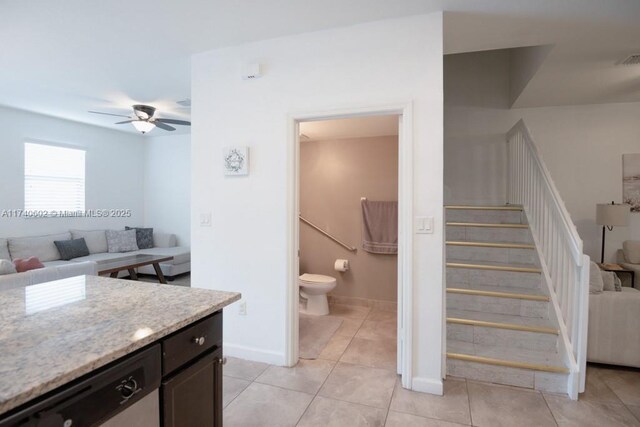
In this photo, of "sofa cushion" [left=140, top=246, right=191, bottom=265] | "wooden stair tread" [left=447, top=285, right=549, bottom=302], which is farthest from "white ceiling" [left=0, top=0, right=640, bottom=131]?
"sofa cushion" [left=140, top=246, right=191, bottom=265]

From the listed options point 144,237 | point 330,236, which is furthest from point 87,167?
point 330,236

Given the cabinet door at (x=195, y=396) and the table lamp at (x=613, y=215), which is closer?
the cabinet door at (x=195, y=396)

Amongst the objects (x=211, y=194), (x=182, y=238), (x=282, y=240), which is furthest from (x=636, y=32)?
(x=182, y=238)

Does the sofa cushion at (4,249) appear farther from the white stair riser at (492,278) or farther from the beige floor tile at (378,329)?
the white stair riser at (492,278)

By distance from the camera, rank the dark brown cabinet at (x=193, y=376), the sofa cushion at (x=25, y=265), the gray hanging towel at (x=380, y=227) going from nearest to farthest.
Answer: the dark brown cabinet at (x=193, y=376) < the sofa cushion at (x=25, y=265) < the gray hanging towel at (x=380, y=227)

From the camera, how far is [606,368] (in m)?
2.53

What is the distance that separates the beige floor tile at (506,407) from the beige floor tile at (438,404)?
0.18 ft

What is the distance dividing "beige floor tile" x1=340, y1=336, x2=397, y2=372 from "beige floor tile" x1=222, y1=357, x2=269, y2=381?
660 millimetres

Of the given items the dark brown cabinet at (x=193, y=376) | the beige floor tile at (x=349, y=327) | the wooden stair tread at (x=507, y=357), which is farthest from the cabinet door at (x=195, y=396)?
the beige floor tile at (x=349, y=327)

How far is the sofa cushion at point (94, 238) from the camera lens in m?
5.25

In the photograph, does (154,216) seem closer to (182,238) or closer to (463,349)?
(182,238)

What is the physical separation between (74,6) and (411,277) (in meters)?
2.85

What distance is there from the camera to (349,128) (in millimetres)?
3789

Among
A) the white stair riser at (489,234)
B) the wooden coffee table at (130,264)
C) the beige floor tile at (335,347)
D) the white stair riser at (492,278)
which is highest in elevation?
the white stair riser at (489,234)
